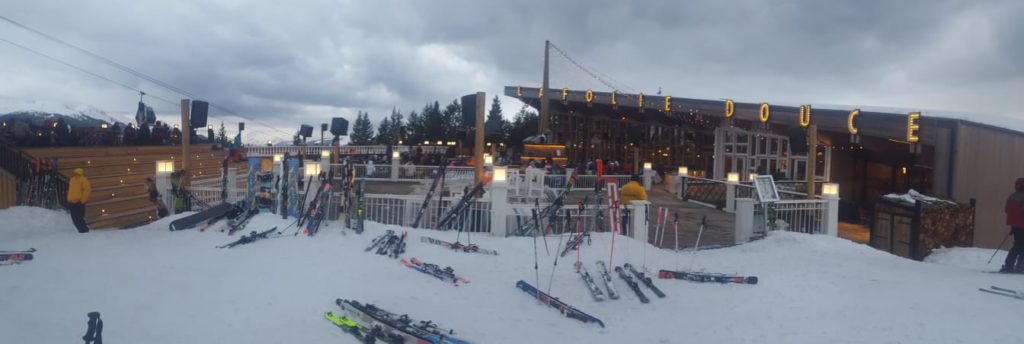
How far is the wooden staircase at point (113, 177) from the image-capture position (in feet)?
47.1

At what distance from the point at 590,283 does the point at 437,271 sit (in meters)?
2.00

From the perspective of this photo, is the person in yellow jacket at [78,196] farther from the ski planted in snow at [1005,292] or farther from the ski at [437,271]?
the ski planted in snow at [1005,292]

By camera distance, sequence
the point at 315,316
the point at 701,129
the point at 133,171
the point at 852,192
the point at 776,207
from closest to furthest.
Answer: the point at 315,316, the point at 776,207, the point at 133,171, the point at 852,192, the point at 701,129

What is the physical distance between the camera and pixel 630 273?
8.32 metres

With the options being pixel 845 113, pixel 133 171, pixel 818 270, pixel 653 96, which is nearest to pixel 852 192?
pixel 845 113

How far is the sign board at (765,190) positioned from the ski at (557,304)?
5.81 meters

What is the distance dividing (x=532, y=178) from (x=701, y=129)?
16519 millimetres

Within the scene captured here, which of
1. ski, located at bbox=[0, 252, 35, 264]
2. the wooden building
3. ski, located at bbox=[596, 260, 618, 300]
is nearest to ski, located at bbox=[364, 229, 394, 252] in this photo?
ski, located at bbox=[596, 260, 618, 300]

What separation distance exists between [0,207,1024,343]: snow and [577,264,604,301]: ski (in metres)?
0.12

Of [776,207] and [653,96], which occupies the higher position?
[653,96]

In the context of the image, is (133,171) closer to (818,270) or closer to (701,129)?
(818,270)

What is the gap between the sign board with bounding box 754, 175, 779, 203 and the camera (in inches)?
434

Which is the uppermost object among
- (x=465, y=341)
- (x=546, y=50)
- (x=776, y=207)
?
(x=546, y=50)

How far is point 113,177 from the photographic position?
16.3 m
